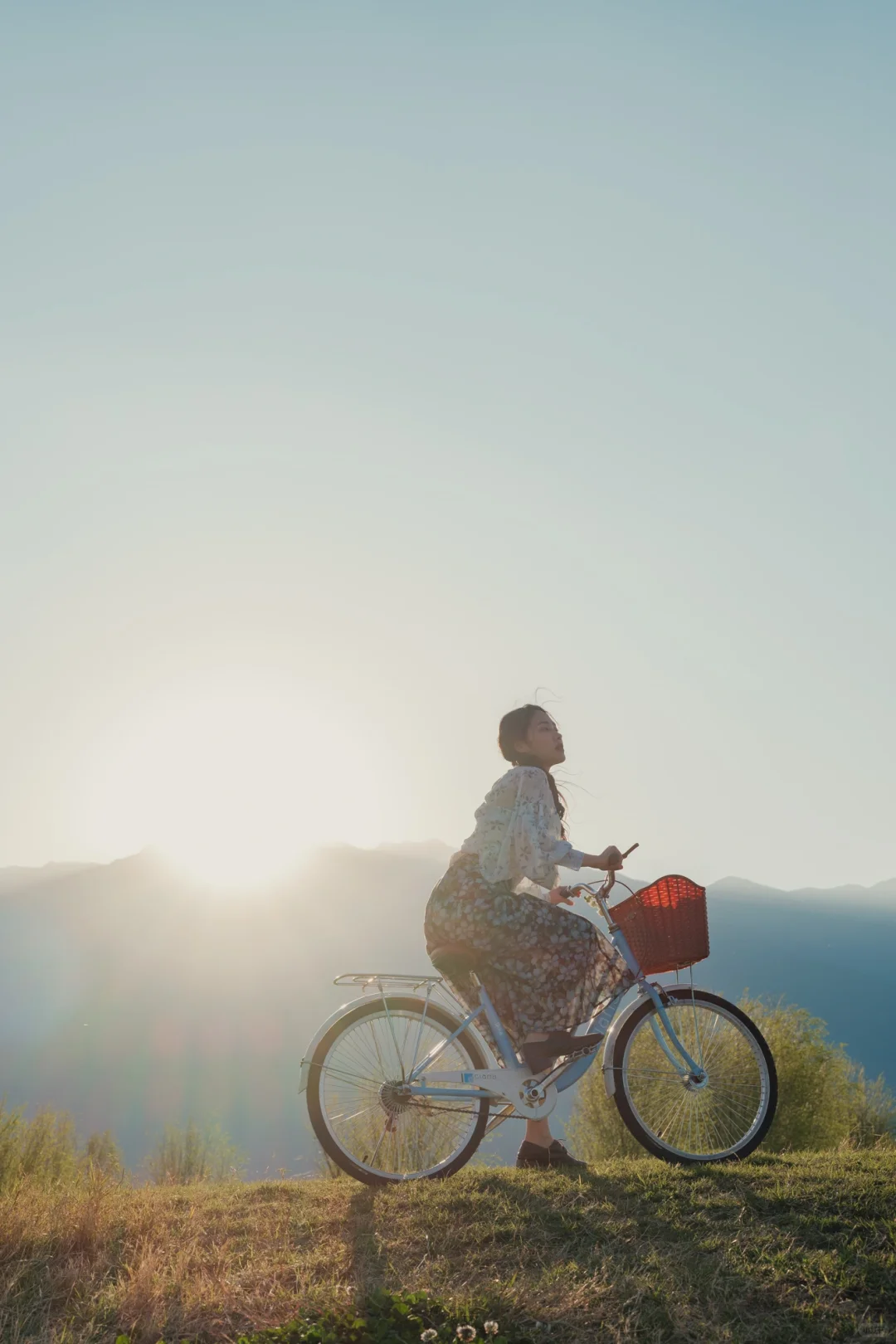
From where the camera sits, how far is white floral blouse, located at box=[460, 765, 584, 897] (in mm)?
5668

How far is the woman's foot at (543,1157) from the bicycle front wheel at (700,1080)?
407 millimetres

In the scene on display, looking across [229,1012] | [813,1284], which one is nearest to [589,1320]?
[813,1284]

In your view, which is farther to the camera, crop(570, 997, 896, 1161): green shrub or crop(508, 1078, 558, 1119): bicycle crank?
crop(570, 997, 896, 1161): green shrub

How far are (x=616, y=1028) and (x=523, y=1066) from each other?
563mm

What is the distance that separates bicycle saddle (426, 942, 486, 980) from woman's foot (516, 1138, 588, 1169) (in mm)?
989

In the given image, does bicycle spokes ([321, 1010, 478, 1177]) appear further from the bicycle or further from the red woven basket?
the red woven basket

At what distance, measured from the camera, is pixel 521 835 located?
571 centimetres

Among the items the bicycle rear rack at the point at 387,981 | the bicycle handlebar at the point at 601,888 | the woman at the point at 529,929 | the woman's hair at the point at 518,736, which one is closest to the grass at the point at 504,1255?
the woman at the point at 529,929

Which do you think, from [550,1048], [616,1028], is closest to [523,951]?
[550,1048]

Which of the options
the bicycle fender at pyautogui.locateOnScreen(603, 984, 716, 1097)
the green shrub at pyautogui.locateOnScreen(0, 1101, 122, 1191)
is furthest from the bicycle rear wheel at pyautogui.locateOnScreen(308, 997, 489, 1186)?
the green shrub at pyautogui.locateOnScreen(0, 1101, 122, 1191)

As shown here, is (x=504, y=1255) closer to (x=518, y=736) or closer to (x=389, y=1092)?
(x=389, y=1092)

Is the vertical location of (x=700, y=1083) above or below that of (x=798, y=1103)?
above

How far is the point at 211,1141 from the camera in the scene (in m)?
36.8

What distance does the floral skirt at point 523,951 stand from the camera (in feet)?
18.4
